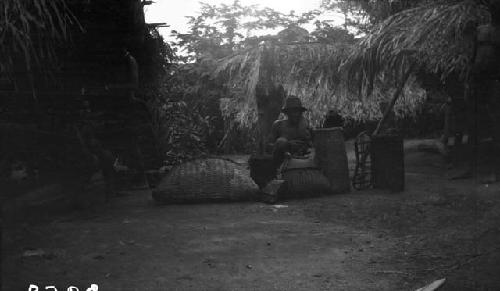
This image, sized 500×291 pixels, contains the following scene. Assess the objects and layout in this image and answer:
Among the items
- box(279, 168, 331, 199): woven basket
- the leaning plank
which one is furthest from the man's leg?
the leaning plank

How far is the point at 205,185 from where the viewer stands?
721 centimetres

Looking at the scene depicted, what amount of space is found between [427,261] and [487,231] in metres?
0.88

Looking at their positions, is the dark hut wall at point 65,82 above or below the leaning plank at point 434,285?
above

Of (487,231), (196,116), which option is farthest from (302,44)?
(487,231)

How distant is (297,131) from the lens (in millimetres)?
8266

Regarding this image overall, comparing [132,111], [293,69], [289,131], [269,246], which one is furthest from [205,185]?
[293,69]

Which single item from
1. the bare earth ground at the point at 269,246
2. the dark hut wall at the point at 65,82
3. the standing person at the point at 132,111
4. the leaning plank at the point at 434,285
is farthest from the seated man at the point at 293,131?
the leaning plank at the point at 434,285

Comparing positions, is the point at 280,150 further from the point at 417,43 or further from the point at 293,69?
the point at 293,69

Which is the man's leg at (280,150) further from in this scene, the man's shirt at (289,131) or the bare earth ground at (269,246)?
the bare earth ground at (269,246)

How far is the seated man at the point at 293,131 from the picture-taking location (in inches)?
316

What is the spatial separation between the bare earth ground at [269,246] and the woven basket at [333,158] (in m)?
0.81

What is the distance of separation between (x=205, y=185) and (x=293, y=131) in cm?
184

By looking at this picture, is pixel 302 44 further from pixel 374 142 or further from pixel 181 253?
pixel 181 253

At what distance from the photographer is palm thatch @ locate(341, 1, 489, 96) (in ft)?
26.3
